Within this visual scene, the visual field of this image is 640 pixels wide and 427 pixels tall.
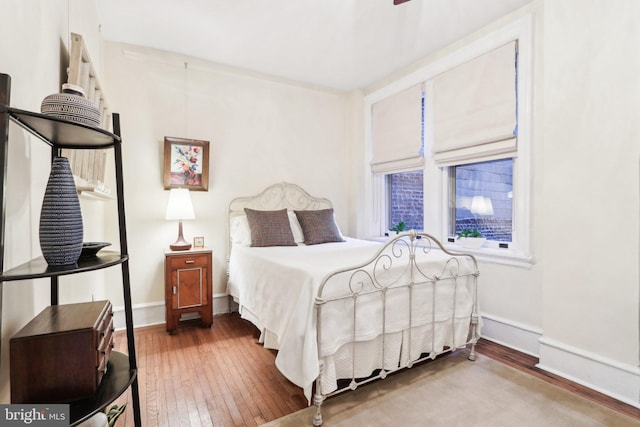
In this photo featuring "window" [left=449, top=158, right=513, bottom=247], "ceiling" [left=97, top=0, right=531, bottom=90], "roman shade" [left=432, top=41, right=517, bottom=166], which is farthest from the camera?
"window" [left=449, top=158, right=513, bottom=247]

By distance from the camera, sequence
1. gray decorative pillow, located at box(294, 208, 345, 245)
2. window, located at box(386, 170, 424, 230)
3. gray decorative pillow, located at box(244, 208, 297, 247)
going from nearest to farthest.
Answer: gray decorative pillow, located at box(244, 208, 297, 247) → gray decorative pillow, located at box(294, 208, 345, 245) → window, located at box(386, 170, 424, 230)

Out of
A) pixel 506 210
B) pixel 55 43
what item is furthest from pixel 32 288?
pixel 506 210

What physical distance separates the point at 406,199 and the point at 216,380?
2890 mm

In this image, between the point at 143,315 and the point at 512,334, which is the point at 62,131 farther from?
the point at 512,334

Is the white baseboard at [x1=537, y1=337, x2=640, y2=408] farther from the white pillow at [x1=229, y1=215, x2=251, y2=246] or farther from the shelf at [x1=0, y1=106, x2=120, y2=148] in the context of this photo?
the shelf at [x1=0, y1=106, x2=120, y2=148]

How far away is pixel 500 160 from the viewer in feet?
9.55

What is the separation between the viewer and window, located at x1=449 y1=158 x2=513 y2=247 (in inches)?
113

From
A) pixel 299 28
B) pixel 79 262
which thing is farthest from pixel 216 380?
pixel 299 28

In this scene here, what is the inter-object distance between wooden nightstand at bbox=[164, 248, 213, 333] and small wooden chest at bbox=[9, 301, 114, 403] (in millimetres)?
2003

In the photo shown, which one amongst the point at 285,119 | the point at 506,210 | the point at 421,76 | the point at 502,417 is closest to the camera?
the point at 502,417

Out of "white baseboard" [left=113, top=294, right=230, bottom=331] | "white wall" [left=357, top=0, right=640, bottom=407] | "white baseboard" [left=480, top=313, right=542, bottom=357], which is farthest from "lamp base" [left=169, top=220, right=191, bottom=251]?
"white wall" [left=357, top=0, right=640, bottom=407]

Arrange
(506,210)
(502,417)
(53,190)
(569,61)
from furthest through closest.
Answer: (506,210)
(569,61)
(502,417)
(53,190)

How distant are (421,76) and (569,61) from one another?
5.02 feet

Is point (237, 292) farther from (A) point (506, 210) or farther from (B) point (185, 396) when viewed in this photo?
(A) point (506, 210)
